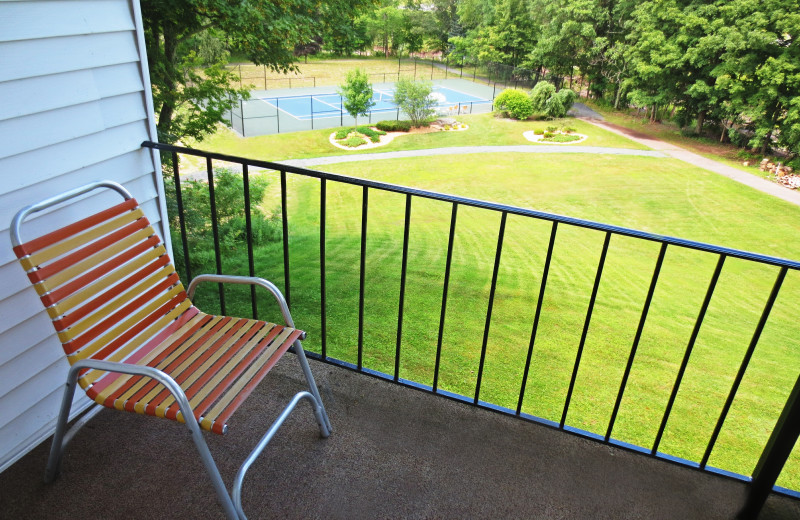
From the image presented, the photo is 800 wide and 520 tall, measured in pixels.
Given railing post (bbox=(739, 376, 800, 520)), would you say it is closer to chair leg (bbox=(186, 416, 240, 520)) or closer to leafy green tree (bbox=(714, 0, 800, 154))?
chair leg (bbox=(186, 416, 240, 520))

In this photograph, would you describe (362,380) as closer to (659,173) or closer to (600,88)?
(659,173)

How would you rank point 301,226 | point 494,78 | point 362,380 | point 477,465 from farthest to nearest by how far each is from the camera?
point 494,78 → point 301,226 → point 362,380 → point 477,465

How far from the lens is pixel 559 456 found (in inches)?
75.4

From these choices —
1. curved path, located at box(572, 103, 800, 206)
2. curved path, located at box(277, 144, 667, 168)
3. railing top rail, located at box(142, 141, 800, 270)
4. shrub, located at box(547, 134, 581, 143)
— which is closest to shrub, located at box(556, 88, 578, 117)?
curved path, located at box(572, 103, 800, 206)

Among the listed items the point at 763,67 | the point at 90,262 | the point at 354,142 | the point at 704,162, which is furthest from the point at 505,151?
the point at 90,262

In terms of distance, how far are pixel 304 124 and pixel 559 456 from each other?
2605 cm

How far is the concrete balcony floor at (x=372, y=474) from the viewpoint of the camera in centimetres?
168

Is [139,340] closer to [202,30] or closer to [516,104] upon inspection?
[202,30]

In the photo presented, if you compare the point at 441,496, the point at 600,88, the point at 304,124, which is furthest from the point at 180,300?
the point at 600,88

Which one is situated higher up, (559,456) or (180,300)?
(180,300)

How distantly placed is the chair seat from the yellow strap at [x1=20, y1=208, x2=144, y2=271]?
352mm

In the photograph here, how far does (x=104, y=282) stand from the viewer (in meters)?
1.65

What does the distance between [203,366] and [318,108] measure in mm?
29916

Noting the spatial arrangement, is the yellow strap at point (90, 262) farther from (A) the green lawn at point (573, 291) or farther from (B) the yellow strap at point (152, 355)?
(A) the green lawn at point (573, 291)
